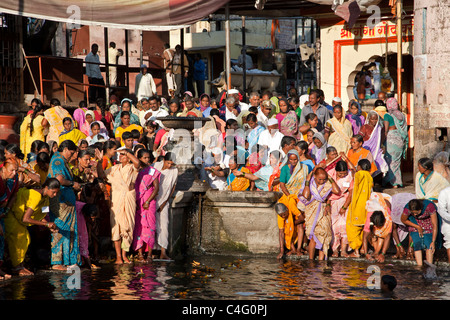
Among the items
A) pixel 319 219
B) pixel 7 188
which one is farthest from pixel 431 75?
pixel 7 188

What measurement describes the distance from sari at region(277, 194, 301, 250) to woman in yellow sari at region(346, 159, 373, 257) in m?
0.81

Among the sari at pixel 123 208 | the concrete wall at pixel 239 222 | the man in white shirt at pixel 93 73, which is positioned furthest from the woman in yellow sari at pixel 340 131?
the man in white shirt at pixel 93 73

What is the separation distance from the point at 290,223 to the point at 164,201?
6.33ft

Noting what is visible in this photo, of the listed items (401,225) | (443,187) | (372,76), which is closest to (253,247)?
(401,225)

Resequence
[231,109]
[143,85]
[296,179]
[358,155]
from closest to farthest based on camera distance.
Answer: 1. [296,179]
2. [358,155]
3. [231,109]
4. [143,85]

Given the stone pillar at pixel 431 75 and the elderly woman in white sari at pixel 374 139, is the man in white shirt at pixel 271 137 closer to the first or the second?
the elderly woman in white sari at pixel 374 139

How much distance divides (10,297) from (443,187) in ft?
20.4

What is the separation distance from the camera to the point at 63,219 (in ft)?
32.1

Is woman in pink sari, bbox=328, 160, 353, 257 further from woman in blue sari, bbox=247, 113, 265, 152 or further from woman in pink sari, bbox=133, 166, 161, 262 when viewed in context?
woman in pink sari, bbox=133, 166, 161, 262

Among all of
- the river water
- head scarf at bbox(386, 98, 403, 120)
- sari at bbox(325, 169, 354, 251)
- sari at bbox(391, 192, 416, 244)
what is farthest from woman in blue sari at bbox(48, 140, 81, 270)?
head scarf at bbox(386, 98, 403, 120)

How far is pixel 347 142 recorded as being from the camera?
12977 millimetres

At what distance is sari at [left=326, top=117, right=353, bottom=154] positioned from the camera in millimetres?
12961

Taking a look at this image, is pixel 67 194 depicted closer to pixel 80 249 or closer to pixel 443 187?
pixel 80 249

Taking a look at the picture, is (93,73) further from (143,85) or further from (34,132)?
(34,132)
